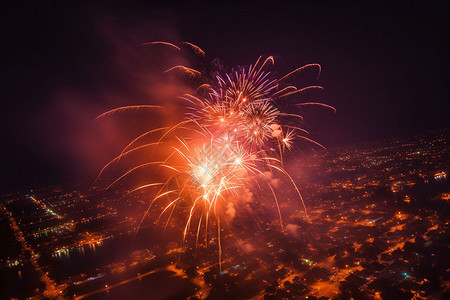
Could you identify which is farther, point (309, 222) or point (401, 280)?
point (309, 222)

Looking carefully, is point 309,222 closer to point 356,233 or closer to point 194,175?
point 356,233

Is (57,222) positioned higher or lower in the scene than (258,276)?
higher

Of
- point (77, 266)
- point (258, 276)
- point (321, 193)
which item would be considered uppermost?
point (321, 193)

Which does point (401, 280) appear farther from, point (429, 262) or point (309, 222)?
point (309, 222)

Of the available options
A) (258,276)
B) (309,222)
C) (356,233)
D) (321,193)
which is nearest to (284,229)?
(309,222)

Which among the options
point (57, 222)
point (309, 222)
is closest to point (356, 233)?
point (309, 222)

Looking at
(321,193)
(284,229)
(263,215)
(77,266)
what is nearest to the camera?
(77,266)

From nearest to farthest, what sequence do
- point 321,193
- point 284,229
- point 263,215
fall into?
point 284,229, point 263,215, point 321,193
